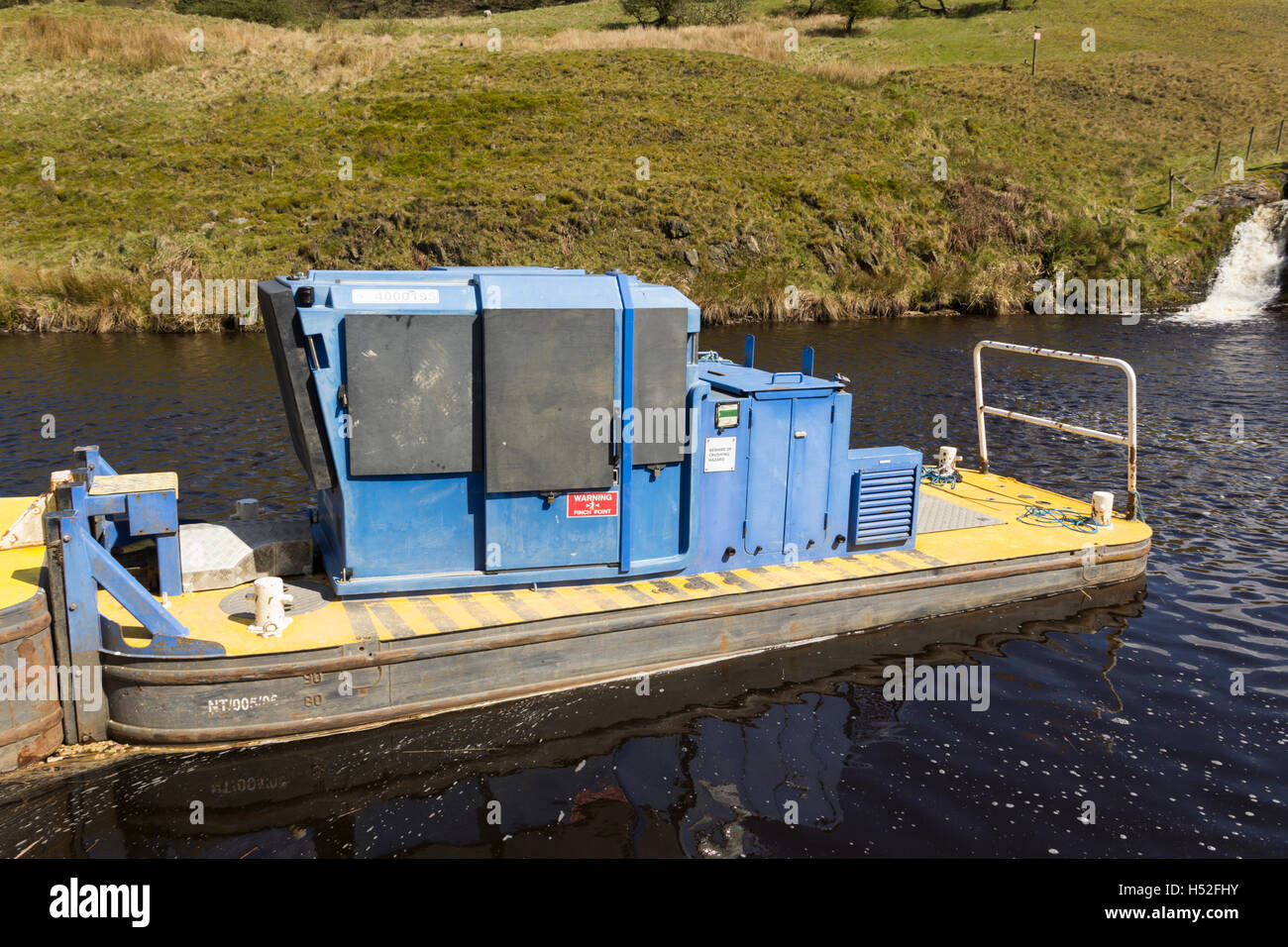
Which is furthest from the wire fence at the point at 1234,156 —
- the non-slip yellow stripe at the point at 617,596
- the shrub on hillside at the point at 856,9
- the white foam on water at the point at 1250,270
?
the non-slip yellow stripe at the point at 617,596

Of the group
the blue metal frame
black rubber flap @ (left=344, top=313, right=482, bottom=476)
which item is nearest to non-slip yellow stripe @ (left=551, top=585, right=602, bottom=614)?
black rubber flap @ (left=344, top=313, right=482, bottom=476)

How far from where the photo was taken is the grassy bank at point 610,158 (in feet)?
118

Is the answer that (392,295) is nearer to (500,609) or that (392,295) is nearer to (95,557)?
(500,609)

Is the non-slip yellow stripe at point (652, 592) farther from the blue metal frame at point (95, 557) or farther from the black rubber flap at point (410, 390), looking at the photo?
the blue metal frame at point (95, 557)

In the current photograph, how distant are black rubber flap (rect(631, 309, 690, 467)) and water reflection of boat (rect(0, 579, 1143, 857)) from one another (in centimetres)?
230

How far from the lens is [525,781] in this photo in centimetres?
795

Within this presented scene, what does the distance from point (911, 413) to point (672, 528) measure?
42.6 feet

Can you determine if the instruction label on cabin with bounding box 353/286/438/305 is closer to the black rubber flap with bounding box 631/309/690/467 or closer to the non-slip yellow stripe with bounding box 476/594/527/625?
the black rubber flap with bounding box 631/309/690/467

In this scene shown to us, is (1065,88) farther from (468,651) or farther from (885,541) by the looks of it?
(468,651)

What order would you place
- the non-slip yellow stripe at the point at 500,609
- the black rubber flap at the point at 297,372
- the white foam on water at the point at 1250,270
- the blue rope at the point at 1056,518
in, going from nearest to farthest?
the black rubber flap at the point at 297,372, the non-slip yellow stripe at the point at 500,609, the blue rope at the point at 1056,518, the white foam on water at the point at 1250,270

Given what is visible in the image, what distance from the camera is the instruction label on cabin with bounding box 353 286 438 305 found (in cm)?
820

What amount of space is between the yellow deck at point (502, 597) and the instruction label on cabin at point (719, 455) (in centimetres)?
116

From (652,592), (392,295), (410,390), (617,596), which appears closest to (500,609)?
(617,596)

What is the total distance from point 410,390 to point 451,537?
1464 mm
